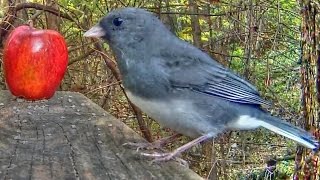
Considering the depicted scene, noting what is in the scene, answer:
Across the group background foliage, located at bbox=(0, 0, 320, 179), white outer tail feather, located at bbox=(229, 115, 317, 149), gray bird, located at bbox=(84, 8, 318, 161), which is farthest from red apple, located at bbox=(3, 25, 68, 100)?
background foliage, located at bbox=(0, 0, 320, 179)

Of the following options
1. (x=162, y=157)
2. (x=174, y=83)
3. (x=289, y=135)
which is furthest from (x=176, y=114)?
(x=289, y=135)

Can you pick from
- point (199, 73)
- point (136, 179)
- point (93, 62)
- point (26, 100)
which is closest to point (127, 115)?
point (93, 62)

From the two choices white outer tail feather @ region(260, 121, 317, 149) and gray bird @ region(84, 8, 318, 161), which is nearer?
gray bird @ region(84, 8, 318, 161)

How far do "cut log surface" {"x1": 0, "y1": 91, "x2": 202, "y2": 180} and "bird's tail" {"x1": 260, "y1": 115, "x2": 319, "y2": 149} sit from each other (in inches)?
20.0

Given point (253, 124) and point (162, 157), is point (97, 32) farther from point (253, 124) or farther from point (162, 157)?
point (253, 124)

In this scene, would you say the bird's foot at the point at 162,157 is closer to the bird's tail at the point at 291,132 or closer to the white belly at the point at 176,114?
the white belly at the point at 176,114

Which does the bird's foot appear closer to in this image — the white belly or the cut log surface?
the cut log surface

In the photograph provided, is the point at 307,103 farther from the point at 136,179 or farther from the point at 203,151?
the point at 203,151

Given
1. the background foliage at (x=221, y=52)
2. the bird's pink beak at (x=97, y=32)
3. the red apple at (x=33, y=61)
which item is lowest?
the background foliage at (x=221, y=52)

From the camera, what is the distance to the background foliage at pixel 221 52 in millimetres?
Answer: 4668

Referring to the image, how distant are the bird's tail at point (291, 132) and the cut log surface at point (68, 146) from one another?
0.51 metres

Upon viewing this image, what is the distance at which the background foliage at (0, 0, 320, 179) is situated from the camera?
467 centimetres

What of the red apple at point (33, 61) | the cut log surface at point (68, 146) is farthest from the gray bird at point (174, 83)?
the red apple at point (33, 61)

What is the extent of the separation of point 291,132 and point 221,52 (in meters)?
2.92
